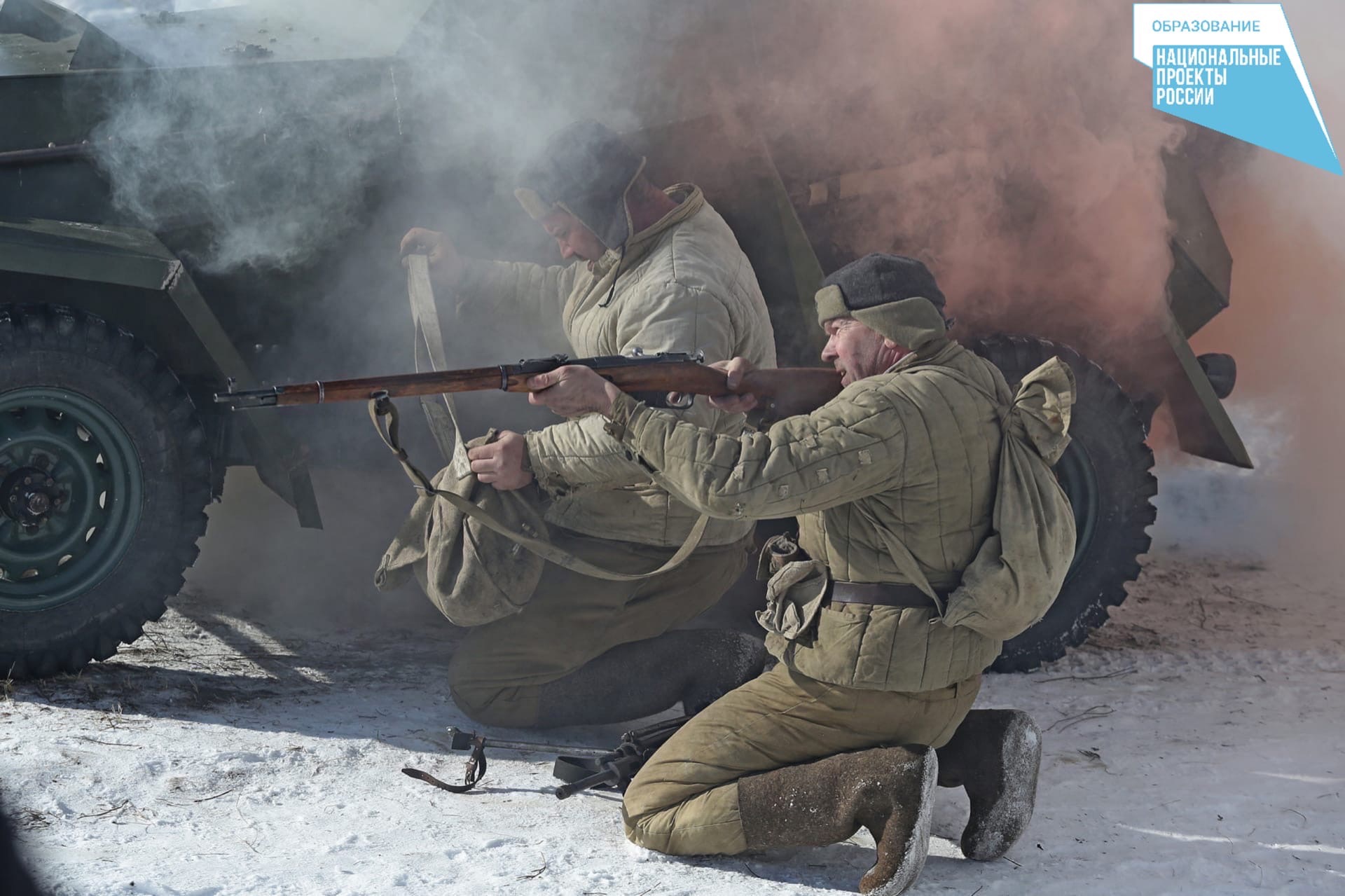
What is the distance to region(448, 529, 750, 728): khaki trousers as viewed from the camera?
13.2ft

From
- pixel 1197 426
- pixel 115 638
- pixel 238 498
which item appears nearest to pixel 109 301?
pixel 115 638

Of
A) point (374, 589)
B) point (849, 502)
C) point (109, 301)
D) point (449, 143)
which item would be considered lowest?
point (374, 589)

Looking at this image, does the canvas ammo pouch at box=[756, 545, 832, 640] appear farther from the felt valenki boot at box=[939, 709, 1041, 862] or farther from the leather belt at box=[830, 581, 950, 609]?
the felt valenki boot at box=[939, 709, 1041, 862]

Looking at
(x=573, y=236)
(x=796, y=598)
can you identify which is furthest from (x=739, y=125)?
(x=796, y=598)

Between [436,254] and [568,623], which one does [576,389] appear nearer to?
[568,623]

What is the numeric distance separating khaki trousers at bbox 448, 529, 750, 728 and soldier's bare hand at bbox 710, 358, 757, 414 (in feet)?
2.77

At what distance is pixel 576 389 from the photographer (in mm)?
3189

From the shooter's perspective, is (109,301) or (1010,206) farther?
(1010,206)

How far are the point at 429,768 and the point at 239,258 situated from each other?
1.82 metres

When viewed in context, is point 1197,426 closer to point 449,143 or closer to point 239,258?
point 449,143

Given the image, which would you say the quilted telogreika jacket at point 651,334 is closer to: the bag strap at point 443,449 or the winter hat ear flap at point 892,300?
the bag strap at point 443,449

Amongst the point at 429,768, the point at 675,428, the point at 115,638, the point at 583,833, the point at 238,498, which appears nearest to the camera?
the point at 675,428

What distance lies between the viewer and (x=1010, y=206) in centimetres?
500

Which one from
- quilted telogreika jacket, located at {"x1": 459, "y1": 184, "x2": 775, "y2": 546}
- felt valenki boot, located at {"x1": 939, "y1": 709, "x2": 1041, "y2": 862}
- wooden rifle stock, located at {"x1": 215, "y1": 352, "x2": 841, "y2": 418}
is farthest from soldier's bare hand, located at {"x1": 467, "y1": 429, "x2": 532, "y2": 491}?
felt valenki boot, located at {"x1": 939, "y1": 709, "x2": 1041, "y2": 862}
